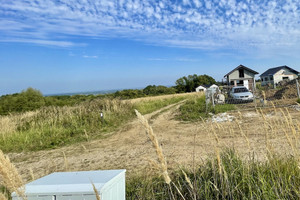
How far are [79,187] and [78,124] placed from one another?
10.7 metres

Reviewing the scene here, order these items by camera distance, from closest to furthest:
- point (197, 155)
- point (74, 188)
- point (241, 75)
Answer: point (74, 188), point (197, 155), point (241, 75)

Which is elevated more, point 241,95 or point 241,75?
point 241,75

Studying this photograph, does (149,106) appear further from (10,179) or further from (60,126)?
(10,179)

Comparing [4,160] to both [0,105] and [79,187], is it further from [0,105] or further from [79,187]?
[0,105]

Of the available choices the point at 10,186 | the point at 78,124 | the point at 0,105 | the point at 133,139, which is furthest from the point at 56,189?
the point at 0,105

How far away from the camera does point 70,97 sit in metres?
50.2

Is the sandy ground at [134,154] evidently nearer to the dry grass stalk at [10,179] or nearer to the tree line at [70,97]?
the dry grass stalk at [10,179]

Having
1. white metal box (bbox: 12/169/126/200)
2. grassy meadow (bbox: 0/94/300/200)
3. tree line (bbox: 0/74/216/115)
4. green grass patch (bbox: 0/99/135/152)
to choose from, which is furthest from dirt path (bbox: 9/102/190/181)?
tree line (bbox: 0/74/216/115)

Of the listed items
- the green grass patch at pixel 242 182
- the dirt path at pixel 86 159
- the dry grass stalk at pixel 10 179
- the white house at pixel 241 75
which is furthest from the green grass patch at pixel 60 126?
the white house at pixel 241 75

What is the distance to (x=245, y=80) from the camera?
33750mm

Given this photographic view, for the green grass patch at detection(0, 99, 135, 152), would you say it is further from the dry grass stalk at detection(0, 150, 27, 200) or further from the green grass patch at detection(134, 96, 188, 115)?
the dry grass stalk at detection(0, 150, 27, 200)

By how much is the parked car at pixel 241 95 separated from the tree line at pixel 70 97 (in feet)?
32.6

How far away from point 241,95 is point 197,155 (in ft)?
39.7

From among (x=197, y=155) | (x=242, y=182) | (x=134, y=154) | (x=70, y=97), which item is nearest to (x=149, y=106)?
(x=134, y=154)
